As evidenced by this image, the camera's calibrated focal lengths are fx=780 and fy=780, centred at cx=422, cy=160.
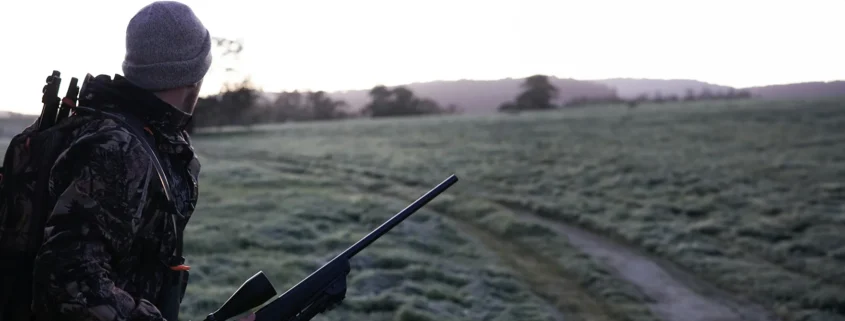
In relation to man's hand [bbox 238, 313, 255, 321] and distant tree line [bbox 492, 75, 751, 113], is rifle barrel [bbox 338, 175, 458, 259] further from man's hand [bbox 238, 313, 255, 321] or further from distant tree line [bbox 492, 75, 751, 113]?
distant tree line [bbox 492, 75, 751, 113]

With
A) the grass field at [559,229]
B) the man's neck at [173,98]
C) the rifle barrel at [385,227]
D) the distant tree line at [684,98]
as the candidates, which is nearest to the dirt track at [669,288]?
the grass field at [559,229]

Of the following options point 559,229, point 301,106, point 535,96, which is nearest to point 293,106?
point 301,106

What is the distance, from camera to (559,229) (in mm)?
15156

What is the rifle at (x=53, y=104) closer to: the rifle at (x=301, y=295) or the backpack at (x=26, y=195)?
the backpack at (x=26, y=195)

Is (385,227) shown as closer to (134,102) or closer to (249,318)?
(249,318)

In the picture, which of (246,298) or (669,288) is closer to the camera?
(246,298)

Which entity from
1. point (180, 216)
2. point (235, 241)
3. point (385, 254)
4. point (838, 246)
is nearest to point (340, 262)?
point (180, 216)

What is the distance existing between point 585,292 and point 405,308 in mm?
2707

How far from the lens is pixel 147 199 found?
2658 mm

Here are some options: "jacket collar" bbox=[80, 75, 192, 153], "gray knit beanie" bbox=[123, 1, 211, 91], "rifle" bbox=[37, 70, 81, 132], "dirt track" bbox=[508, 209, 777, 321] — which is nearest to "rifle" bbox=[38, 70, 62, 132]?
"rifle" bbox=[37, 70, 81, 132]

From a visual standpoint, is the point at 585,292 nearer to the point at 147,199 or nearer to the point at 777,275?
the point at 777,275

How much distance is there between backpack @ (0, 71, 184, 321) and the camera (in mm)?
2584

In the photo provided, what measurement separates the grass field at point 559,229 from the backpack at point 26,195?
6.29 m

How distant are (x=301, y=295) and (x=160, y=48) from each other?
1.20 m
